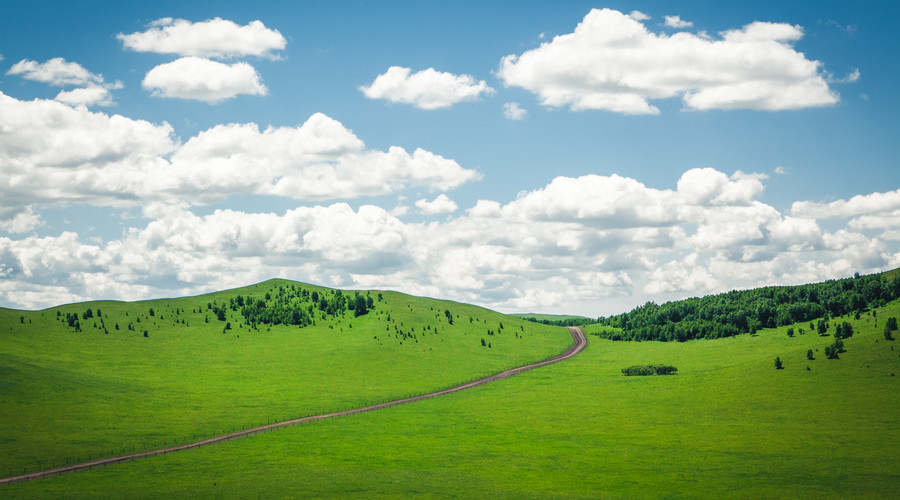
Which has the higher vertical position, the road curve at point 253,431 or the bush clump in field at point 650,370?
the bush clump in field at point 650,370

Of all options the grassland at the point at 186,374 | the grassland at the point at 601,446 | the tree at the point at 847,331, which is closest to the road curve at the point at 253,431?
the grassland at the point at 186,374

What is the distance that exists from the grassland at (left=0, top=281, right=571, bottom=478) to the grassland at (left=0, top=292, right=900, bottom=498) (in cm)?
1505

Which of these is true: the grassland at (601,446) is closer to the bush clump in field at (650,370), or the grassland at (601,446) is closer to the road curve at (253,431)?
the road curve at (253,431)

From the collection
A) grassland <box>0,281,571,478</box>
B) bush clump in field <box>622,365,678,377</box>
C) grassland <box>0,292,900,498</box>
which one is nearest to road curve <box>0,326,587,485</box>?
grassland <box>0,281,571,478</box>

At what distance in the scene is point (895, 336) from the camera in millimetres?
117312

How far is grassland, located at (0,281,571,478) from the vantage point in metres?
90.9

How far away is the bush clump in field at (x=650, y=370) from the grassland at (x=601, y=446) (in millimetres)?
11910

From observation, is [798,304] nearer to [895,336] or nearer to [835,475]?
[895,336]

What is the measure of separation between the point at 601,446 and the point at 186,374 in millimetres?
99233

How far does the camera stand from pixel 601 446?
269 feet

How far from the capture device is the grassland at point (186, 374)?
90.9m

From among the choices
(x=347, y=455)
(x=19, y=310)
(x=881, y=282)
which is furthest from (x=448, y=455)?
(x=19, y=310)

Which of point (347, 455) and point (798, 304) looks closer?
point (347, 455)

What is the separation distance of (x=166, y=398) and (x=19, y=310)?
357ft
